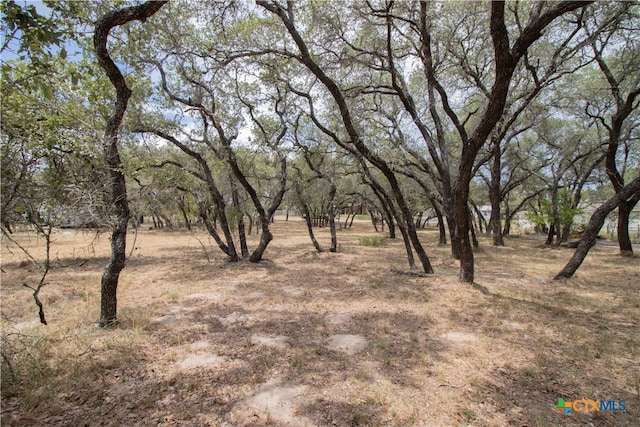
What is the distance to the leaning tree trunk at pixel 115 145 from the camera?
11.5 feet

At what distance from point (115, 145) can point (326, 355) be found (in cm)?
405

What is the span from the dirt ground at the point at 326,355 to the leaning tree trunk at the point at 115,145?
1.20ft

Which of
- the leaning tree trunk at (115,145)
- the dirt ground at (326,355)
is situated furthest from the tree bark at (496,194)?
the leaning tree trunk at (115,145)

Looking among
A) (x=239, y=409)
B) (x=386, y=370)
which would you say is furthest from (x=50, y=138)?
(x=386, y=370)

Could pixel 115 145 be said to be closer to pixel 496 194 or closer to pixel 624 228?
pixel 496 194

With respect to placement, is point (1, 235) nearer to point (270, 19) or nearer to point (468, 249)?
point (270, 19)

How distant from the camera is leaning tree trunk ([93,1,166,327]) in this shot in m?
3.52

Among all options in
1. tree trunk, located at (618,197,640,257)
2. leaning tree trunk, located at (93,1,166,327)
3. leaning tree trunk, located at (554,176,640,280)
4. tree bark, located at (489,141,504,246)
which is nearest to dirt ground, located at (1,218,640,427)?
leaning tree trunk, located at (93,1,166,327)

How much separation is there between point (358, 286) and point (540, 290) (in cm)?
393

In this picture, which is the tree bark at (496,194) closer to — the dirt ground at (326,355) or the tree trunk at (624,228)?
the tree trunk at (624,228)

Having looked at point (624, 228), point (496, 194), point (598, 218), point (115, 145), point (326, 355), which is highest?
point (496, 194)

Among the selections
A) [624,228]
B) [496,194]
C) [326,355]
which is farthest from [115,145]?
[624,228]

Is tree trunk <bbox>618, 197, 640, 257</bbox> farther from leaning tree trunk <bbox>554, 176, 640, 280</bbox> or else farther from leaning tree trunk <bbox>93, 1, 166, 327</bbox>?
leaning tree trunk <bbox>93, 1, 166, 327</bbox>

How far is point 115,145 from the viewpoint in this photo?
162 inches
